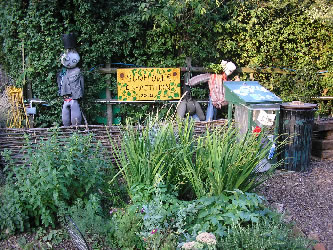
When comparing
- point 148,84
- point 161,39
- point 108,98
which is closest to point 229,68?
point 161,39

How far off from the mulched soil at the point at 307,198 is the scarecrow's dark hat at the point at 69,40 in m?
4.36

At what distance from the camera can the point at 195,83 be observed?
25.2 feet

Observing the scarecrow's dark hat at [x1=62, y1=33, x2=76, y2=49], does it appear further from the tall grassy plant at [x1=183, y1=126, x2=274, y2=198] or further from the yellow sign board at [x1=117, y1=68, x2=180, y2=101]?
the tall grassy plant at [x1=183, y1=126, x2=274, y2=198]

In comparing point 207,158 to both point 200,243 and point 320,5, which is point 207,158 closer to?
point 200,243

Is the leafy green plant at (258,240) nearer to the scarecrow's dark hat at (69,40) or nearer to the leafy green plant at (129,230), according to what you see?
the leafy green plant at (129,230)

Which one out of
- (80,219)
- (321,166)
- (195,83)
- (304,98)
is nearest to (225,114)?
(195,83)

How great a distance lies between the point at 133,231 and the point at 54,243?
0.92 meters

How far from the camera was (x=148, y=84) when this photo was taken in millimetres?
7805

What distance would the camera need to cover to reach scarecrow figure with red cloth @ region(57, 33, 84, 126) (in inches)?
280

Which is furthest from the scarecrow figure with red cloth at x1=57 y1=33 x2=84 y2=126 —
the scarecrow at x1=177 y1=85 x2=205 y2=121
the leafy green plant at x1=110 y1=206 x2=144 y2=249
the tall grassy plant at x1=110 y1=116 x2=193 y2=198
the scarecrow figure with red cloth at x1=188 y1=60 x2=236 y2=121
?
the leafy green plant at x1=110 y1=206 x2=144 y2=249

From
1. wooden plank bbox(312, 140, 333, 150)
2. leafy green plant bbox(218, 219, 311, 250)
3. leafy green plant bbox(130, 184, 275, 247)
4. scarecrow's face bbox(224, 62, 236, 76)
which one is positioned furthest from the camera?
scarecrow's face bbox(224, 62, 236, 76)

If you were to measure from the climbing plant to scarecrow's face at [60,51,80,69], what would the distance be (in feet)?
0.81

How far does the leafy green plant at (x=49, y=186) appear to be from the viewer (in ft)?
11.4

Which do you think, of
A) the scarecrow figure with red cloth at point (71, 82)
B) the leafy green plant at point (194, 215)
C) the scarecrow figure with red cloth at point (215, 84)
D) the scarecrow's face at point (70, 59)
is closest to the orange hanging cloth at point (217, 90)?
the scarecrow figure with red cloth at point (215, 84)
